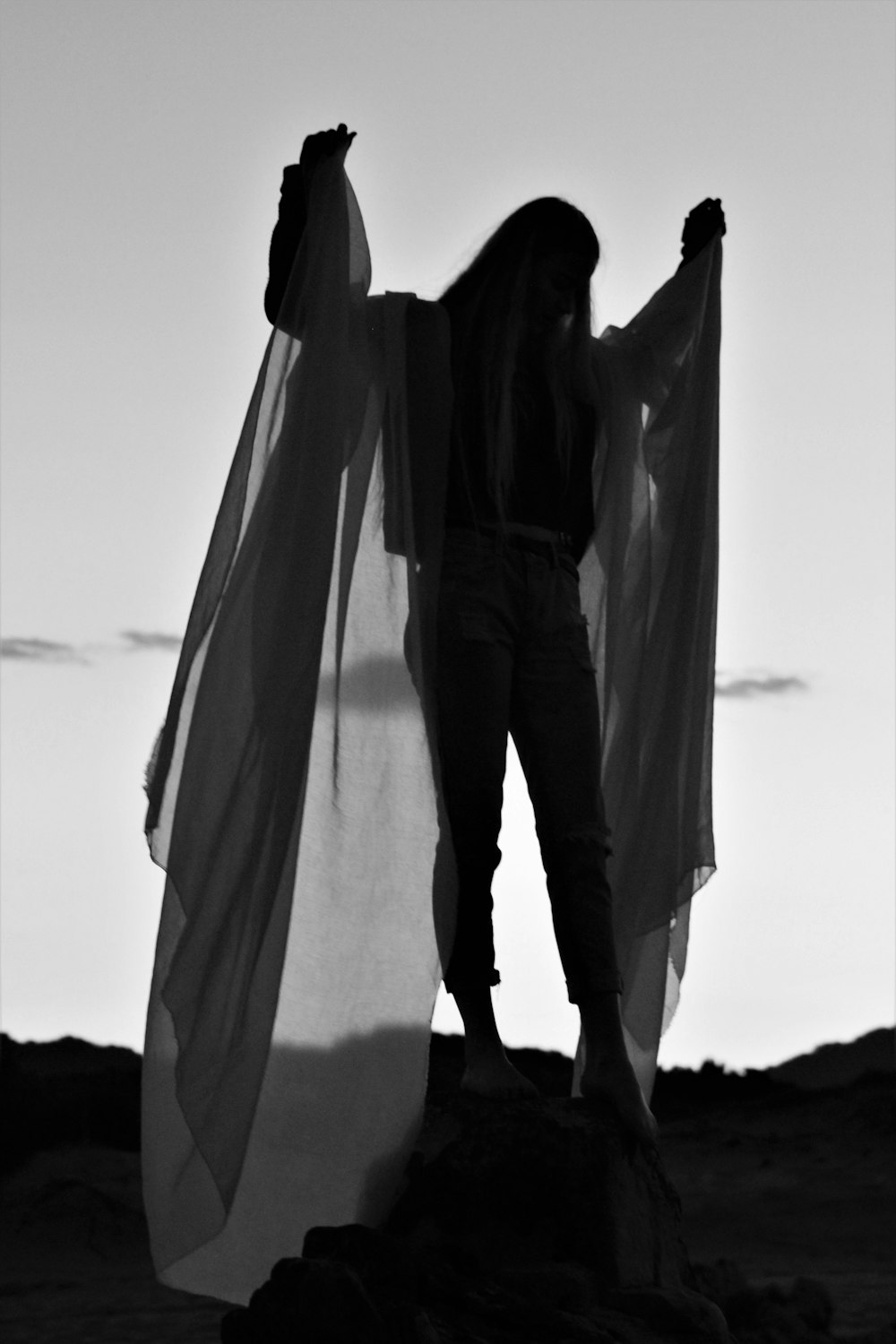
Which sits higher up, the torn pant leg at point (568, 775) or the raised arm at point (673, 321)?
the raised arm at point (673, 321)

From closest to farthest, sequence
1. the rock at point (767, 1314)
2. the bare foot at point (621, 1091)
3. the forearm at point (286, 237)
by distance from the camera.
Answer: the bare foot at point (621, 1091), the forearm at point (286, 237), the rock at point (767, 1314)

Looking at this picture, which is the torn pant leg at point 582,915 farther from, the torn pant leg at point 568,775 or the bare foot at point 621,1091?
the bare foot at point 621,1091

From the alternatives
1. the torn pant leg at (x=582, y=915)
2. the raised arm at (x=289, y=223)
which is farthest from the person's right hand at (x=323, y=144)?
the torn pant leg at (x=582, y=915)

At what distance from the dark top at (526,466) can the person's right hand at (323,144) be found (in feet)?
0.16

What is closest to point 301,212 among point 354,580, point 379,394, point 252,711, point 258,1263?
point 379,394

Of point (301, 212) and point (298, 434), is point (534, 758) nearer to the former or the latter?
point (298, 434)

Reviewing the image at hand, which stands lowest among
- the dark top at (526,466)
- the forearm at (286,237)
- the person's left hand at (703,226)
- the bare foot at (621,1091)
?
the bare foot at (621,1091)

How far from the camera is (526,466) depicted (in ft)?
14.3

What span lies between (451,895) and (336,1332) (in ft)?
3.16

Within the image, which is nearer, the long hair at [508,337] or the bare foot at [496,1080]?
the bare foot at [496,1080]

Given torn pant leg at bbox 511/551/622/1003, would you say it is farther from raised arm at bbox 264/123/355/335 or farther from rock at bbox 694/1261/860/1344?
rock at bbox 694/1261/860/1344

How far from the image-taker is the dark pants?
4148 millimetres

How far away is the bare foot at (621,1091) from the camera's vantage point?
4094 mm

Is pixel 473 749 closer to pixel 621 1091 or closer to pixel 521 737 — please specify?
pixel 521 737
